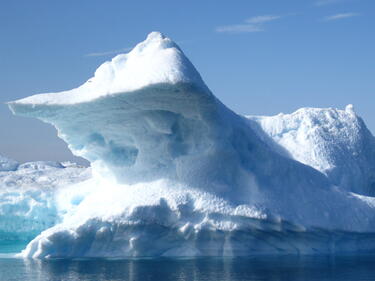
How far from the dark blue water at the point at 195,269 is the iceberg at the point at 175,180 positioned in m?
0.69

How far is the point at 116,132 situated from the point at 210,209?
10.9ft

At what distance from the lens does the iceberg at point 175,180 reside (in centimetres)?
1744

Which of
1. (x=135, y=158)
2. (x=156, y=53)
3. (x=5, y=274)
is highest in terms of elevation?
(x=156, y=53)

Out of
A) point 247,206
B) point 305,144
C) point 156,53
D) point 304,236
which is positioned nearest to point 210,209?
point 247,206

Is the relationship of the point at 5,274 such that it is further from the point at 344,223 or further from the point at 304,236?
the point at 344,223

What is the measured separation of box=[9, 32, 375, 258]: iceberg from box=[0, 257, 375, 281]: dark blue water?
691mm

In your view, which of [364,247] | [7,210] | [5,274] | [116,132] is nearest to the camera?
[5,274]

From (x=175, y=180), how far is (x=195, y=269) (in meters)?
3.31

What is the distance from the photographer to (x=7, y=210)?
906 inches

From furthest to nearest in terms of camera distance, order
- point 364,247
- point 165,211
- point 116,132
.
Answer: point 364,247 < point 116,132 < point 165,211

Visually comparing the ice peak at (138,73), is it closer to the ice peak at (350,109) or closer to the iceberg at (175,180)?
the iceberg at (175,180)

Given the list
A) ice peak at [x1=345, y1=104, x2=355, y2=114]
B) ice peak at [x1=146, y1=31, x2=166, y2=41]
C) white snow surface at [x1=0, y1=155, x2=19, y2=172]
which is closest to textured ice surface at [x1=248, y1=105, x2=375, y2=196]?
ice peak at [x1=345, y1=104, x2=355, y2=114]

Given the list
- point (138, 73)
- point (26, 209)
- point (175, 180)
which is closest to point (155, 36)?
point (138, 73)

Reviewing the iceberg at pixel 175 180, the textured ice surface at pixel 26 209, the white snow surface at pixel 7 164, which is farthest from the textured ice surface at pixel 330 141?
the white snow surface at pixel 7 164
